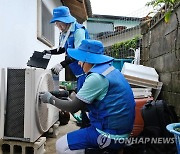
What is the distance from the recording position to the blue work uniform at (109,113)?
171cm

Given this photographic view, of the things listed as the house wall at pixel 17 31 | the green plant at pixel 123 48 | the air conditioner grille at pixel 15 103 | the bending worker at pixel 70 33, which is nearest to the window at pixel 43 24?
the house wall at pixel 17 31

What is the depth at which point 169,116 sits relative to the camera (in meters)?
2.12

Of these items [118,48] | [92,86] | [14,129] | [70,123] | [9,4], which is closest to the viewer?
[92,86]

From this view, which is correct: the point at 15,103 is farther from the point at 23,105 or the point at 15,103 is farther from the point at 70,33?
the point at 70,33

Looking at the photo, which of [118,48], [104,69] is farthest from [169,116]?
[118,48]

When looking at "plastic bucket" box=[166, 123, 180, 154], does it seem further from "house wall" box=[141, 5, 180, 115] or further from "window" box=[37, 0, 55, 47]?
"window" box=[37, 0, 55, 47]

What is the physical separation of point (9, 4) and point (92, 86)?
1653 mm

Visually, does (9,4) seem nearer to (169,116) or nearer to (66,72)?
(169,116)

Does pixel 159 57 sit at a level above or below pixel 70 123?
above

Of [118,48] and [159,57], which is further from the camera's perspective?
[118,48]

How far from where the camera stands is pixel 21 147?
2.36 m

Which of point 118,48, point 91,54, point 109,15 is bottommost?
point 91,54

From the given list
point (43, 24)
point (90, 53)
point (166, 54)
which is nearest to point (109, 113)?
point (90, 53)

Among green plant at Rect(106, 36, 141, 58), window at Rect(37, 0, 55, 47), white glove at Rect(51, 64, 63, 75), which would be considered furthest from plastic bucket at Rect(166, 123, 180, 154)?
green plant at Rect(106, 36, 141, 58)
